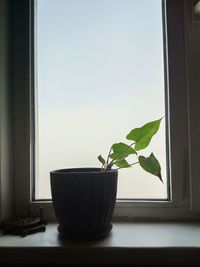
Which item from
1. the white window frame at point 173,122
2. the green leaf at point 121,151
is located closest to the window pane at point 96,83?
the white window frame at point 173,122

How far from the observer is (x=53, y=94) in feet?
3.31

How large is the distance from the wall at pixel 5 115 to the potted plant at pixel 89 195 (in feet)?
0.65

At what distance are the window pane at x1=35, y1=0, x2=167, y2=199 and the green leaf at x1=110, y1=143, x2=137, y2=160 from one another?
158 millimetres

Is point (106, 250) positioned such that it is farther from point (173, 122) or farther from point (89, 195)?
point (173, 122)

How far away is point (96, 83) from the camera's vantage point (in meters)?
1.00

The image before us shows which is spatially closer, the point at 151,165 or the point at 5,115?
the point at 151,165

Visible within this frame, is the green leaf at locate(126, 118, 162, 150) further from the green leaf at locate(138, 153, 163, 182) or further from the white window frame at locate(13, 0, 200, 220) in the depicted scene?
the white window frame at locate(13, 0, 200, 220)

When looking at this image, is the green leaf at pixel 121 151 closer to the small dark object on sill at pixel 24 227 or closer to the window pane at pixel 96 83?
the window pane at pixel 96 83

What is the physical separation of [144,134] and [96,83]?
0.29 m

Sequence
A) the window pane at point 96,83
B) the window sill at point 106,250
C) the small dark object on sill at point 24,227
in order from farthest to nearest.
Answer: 1. the window pane at point 96,83
2. the small dark object on sill at point 24,227
3. the window sill at point 106,250

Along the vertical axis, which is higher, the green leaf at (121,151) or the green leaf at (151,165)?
the green leaf at (121,151)

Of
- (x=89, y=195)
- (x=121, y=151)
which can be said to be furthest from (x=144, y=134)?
(x=89, y=195)

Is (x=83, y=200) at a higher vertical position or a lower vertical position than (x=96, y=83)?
lower

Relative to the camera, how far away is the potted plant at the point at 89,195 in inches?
29.9
